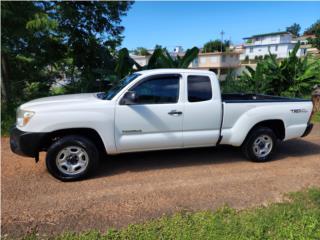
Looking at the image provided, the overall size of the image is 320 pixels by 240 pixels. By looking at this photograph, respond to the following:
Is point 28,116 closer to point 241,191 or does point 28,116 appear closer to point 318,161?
point 241,191

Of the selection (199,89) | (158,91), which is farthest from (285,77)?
(158,91)

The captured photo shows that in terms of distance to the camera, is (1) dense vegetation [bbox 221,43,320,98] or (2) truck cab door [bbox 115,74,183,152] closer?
(2) truck cab door [bbox 115,74,183,152]

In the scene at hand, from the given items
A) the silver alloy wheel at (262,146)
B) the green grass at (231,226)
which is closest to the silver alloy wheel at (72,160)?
the green grass at (231,226)

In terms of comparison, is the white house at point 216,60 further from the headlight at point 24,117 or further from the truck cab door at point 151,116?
the headlight at point 24,117

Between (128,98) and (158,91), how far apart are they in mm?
559

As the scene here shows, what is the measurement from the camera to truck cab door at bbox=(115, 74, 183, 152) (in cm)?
501

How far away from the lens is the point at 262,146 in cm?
597

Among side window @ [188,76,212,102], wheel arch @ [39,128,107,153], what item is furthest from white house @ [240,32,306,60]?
wheel arch @ [39,128,107,153]

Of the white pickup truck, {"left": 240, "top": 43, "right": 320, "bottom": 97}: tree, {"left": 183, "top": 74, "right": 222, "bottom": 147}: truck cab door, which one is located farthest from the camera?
{"left": 240, "top": 43, "right": 320, "bottom": 97}: tree

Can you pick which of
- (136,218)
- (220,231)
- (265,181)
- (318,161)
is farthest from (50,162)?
(318,161)

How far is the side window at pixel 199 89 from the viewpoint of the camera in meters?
5.40

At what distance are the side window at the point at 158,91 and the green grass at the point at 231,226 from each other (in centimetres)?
205

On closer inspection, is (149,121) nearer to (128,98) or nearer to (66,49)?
(128,98)

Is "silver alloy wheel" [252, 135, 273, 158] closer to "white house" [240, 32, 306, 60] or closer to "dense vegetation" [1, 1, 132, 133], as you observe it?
"dense vegetation" [1, 1, 132, 133]
